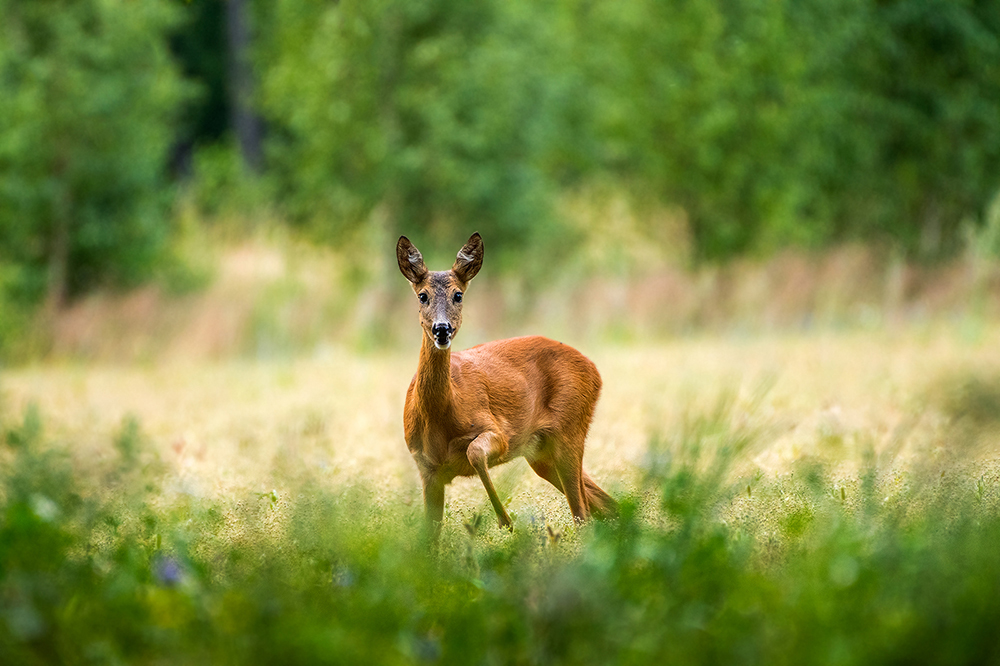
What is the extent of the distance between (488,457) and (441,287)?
23.8 inches

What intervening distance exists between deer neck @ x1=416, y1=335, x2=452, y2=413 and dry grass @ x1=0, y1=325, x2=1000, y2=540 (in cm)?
32

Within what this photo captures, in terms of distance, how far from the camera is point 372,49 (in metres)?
13.5

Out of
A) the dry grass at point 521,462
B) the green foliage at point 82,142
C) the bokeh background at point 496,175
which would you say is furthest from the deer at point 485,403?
the green foliage at point 82,142

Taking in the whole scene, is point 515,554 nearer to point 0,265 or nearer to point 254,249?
point 0,265

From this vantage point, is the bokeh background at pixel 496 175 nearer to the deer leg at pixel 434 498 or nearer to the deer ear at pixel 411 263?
the deer ear at pixel 411 263

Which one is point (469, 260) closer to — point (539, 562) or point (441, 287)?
point (441, 287)

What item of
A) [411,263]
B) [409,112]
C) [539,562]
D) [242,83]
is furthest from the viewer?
[242,83]

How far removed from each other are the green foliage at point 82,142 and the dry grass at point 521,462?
6.06ft

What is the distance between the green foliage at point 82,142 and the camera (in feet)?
40.9

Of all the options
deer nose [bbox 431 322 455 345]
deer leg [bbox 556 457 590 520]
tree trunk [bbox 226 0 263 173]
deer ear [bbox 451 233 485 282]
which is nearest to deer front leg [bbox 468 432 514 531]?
deer leg [bbox 556 457 590 520]

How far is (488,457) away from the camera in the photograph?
3693mm

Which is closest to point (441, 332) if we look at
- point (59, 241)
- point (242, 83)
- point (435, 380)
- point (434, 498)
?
point (435, 380)

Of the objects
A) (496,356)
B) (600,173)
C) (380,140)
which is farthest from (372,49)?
(496,356)

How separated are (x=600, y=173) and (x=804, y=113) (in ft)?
16.9
